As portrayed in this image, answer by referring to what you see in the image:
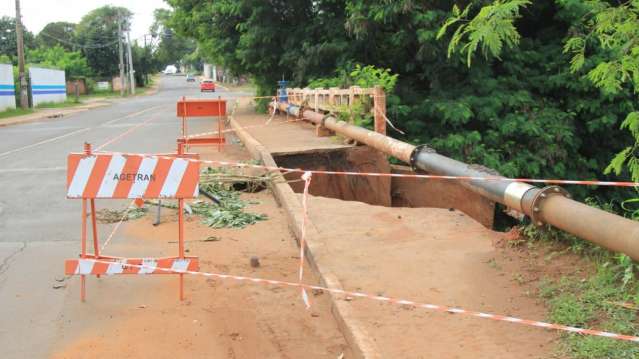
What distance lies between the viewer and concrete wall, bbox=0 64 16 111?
35906 millimetres

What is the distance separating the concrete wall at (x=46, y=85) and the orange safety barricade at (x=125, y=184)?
137 ft

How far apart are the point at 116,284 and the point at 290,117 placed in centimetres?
1564

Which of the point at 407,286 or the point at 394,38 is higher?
the point at 394,38

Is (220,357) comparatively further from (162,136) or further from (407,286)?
(162,136)

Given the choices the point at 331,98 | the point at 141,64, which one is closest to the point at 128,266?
the point at 331,98

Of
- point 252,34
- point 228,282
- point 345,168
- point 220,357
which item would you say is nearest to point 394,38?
point 345,168

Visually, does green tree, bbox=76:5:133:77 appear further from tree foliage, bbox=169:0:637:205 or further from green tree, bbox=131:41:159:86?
tree foliage, bbox=169:0:637:205

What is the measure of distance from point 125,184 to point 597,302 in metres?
3.72

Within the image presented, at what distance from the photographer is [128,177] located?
5.50 metres

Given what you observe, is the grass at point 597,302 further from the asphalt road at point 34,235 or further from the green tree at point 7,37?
the green tree at point 7,37

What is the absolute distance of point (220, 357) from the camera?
174 inches

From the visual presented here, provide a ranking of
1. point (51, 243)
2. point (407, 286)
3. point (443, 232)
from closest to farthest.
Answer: point (407, 286) → point (443, 232) → point (51, 243)

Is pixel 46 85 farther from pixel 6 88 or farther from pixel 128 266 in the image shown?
pixel 128 266

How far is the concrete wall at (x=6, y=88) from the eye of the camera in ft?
118
